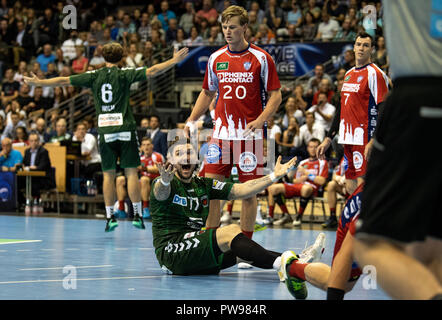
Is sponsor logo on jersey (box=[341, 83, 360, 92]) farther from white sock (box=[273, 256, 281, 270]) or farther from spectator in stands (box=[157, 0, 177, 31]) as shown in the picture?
spectator in stands (box=[157, 0, 177, 31])

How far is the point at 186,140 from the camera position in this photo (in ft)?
23.2

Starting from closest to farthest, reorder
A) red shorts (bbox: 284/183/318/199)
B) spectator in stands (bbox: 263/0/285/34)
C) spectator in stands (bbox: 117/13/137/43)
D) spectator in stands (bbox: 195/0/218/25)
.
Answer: red shorts (bbox: 284/183/318/199)
spectator in stands (bbox: 263/0/285/34)
spectator in stands (bbox: 195/0/218/25)
spectator in stands (bbox: 117/13/137/43)

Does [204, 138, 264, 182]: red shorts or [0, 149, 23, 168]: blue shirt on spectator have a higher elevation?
[204, 138, 264, 182]: red shorts

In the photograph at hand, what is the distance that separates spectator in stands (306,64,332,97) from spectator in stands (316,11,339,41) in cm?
150

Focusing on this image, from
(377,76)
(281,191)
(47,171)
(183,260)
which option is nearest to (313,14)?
(281,191)

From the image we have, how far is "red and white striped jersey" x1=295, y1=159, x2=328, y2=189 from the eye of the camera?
13.2 meters

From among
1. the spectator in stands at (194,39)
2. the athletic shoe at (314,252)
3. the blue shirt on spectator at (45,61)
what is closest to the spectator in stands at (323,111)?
the spectator in stands at (194,39)

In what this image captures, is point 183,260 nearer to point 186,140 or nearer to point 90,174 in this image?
point 186,140

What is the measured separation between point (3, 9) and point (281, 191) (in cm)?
1496

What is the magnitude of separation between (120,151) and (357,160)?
3503mm

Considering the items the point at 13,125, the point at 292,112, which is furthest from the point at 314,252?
the point at 13,125

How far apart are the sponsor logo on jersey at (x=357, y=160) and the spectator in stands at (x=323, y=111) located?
659cm

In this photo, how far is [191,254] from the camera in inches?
233

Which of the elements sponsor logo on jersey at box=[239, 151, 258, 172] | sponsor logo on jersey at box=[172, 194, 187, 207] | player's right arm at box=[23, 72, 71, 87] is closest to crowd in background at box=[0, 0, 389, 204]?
player's right arm at box=[23, 72, 71, 87]
